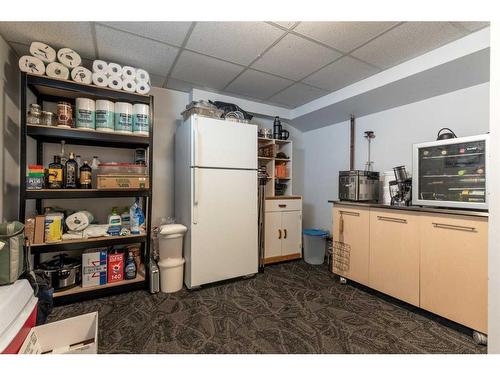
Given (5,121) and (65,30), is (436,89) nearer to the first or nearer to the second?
(65,30)

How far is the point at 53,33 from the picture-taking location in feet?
5.90

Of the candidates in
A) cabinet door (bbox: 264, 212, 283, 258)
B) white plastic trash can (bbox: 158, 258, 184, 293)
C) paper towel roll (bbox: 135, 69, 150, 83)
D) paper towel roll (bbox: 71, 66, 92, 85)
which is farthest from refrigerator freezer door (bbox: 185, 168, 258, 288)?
paper towel roll (bbox: 71, 66, 92, 85)

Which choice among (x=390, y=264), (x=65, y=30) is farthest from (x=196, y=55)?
(x=390, y=264)

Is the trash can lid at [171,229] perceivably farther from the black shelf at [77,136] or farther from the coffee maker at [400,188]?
the coffee maker at [400,188]

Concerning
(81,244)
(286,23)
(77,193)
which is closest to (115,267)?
(81,244)

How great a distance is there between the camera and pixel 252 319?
1.84m

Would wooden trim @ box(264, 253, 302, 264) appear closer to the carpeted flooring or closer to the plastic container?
the carpeted flooring

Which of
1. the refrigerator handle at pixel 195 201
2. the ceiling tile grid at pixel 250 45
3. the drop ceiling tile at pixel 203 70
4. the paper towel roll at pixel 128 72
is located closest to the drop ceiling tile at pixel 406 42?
the ceiling tile grid at pixel 250 45

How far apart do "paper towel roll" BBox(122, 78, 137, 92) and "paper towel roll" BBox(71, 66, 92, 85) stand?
0.28 metres

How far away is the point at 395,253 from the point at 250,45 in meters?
2.25

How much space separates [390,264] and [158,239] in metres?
2.26

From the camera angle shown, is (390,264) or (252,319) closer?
(252,319)

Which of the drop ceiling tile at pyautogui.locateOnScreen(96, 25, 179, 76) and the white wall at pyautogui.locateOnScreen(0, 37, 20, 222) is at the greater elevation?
the drop ceiling tile at pyautogui.locateOnScreen(96, 25, 179, 76)

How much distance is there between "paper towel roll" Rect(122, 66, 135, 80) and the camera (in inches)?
84.8
